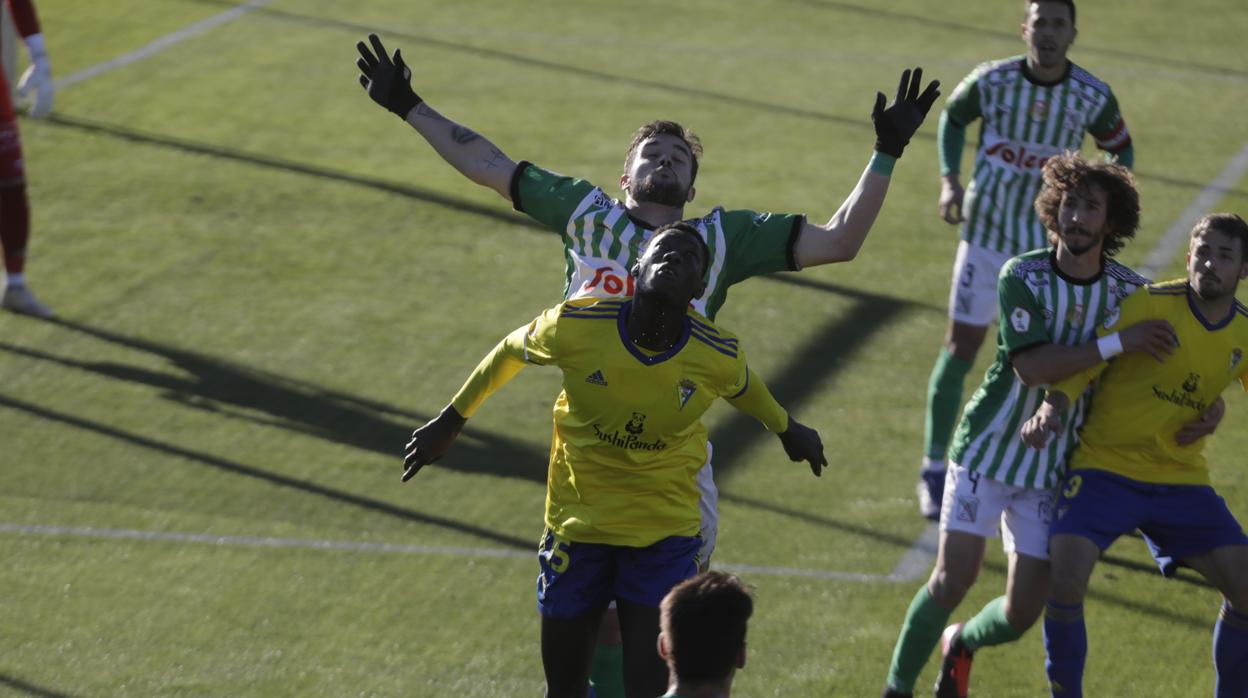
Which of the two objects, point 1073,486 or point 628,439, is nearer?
point 628,439

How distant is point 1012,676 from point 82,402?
4936 mm

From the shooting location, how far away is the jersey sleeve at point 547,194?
5.34 m

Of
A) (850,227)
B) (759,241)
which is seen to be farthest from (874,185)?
(759,241)

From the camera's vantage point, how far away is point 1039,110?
751 centimetres

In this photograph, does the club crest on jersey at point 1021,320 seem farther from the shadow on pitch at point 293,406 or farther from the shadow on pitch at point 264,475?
the shadow on pitch at point 293,406

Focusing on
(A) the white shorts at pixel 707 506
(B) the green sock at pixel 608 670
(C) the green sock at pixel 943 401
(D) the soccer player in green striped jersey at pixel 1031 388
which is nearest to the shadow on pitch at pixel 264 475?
(B) the green sock at pixel 608 670

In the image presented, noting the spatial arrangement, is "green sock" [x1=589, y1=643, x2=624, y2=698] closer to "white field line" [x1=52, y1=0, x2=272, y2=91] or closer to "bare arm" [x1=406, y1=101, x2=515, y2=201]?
"bare arm" [x1=406, y1=101, x2=515, y2=201]

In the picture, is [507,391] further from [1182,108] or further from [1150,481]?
[1182,108]

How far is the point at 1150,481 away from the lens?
214 inches

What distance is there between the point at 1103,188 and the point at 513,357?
1.96 metres

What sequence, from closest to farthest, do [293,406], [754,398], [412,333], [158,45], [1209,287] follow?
[754,398] → [1209,287] → [293,406] → [412,333] → [158,45]

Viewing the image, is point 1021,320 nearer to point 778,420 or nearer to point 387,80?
point 778,420

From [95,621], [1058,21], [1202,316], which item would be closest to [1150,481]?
[1202,316]

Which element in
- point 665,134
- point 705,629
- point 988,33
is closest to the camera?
point 705,629
